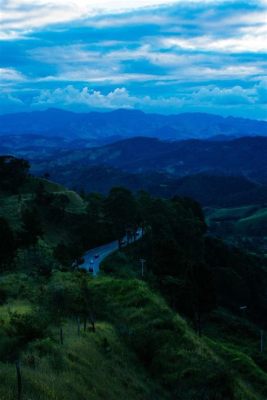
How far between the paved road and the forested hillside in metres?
2.69

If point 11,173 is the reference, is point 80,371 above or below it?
below

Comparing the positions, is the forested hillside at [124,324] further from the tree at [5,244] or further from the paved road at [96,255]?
the paved road at [96,255]

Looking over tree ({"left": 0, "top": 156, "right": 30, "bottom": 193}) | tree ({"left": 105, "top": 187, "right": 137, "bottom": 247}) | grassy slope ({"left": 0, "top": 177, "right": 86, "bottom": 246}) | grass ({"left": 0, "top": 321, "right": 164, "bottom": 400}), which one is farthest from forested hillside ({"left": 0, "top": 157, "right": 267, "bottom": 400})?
tree ({"left": 0, "top": 156, "right": 30, "bottom": 193})

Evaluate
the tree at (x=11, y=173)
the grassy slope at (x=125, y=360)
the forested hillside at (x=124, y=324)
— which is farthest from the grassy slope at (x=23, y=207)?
the grassy slope at (x=125, y=360)

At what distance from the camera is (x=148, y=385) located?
104 feet

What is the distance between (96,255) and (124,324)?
53696 millimetres

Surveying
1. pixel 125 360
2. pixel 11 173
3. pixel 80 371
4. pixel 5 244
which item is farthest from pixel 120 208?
pixel 80 371

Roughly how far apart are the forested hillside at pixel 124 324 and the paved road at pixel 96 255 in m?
2.69

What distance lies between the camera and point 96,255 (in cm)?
9450

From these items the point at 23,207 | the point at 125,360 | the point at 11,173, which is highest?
the point at 11,173

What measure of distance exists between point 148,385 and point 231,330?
41.5m

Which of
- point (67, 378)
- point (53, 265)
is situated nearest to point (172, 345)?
point (67, 378)

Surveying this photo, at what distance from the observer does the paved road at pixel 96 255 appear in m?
84.9

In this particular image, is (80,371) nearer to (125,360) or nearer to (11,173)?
(125,360)
